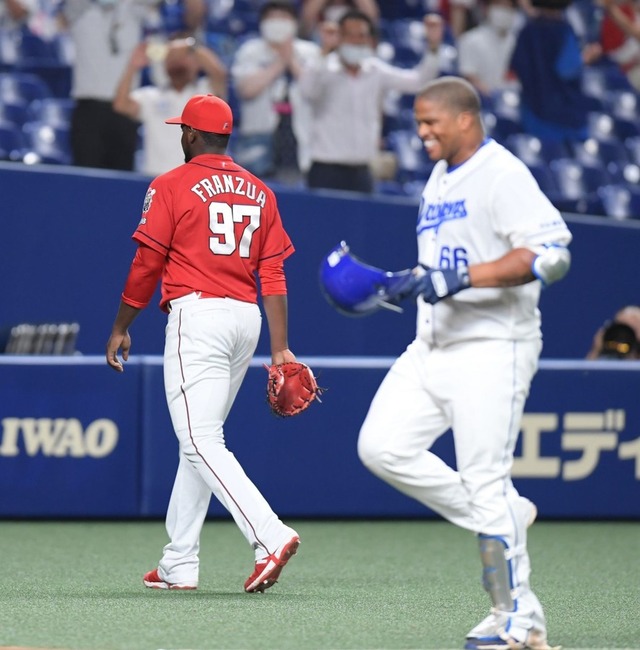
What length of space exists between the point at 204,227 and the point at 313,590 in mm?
1440

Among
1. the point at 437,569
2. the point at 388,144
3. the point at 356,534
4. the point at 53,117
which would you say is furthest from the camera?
the point at 388,144

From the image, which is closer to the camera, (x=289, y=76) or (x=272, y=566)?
(x=272, y=566)

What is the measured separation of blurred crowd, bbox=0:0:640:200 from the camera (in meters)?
9.69

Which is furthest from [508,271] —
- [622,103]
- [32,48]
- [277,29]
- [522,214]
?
[622,103]

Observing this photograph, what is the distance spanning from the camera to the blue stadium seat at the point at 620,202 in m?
11.8

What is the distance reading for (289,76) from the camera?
11117mm

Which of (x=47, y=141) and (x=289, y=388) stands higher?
(x=47, y=141)

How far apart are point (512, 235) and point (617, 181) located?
879 centimetres

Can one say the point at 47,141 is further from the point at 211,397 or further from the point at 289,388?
the point at 211,397

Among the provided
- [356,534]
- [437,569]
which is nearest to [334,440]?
[356,534]

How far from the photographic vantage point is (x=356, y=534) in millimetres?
7652

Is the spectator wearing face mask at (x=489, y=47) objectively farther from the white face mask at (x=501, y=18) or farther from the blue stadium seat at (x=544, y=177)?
the blue stadium seat at (x=544, y=177)

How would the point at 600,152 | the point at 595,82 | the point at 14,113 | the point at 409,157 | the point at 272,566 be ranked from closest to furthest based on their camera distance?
the point at 272,566
the point at 14,113
the point at 409,157
the point at 600,152
the point at 595,82

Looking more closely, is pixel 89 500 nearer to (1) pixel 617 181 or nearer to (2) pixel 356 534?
(2) pixel 356 534
